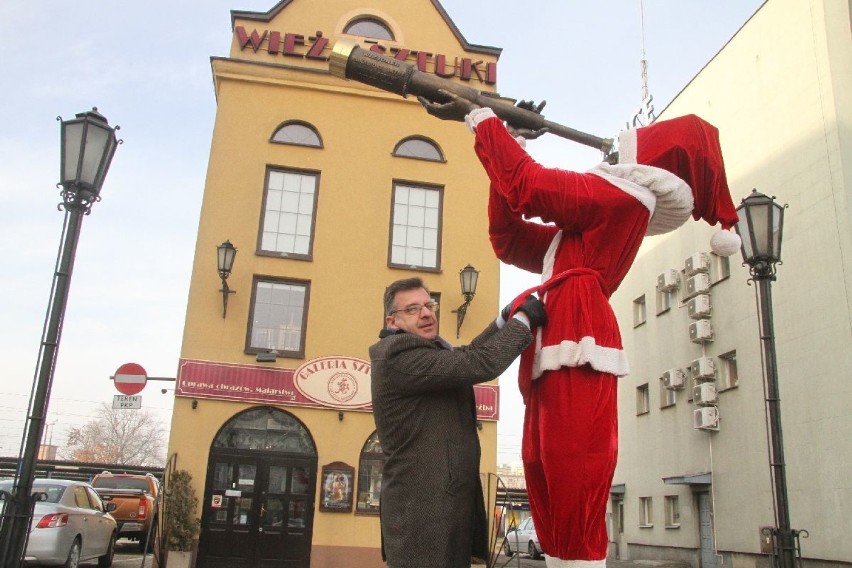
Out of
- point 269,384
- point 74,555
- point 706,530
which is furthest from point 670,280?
point 74,555

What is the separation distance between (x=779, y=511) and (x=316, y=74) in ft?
40.1

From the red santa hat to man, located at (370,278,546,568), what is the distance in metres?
0.70

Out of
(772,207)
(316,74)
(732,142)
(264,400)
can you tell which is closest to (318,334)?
(264,400)

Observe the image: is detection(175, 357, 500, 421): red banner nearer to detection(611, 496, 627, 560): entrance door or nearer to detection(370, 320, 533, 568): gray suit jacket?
detection(370, 320, 533, 568): gray suit jacket

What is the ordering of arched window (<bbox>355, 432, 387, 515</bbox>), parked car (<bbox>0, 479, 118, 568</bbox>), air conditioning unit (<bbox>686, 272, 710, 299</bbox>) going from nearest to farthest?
parked car (<bbox>0, 479, 118, 568</bbox>) → arched window (<bbox>355, 432, 387, 515</bbox>) → air conditioning unit (<bbox>686, 272, 710, 299</bbox>)

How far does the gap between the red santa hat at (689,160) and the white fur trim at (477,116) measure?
520 millimetres

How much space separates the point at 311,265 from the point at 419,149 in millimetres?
3392

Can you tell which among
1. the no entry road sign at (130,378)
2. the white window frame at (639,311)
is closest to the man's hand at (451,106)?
the no entry road sign at (130,378)

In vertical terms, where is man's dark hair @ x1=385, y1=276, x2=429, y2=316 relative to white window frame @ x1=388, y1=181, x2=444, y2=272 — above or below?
below

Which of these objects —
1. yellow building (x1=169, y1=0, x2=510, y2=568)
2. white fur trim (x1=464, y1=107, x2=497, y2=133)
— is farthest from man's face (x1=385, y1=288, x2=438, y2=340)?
yellow building (x1=169, y1=0, x2=510, y2=568)

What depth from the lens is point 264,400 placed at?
1444 centimetres

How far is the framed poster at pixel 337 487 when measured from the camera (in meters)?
14.1

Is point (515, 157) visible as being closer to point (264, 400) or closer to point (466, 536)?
point (466, 536)

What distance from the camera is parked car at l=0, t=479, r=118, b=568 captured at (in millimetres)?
10016
